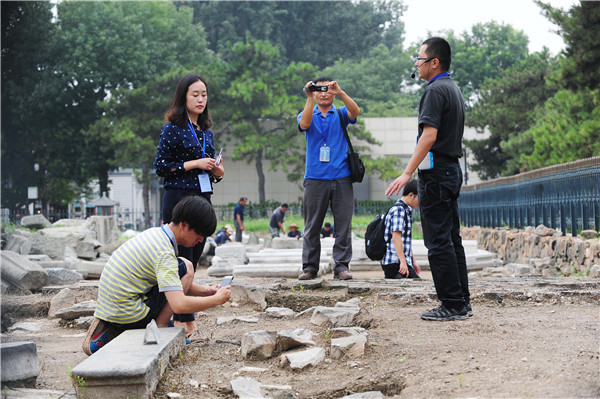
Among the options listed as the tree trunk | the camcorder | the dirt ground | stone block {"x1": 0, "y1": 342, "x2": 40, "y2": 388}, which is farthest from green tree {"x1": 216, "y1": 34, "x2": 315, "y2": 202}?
stone block {"x1": 0, "y1": 342, "x2": 40, "y2": 388}

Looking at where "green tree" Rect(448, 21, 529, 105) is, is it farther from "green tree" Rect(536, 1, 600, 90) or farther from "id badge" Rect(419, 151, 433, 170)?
"id badge" Rect(419, 151, 433, 170)

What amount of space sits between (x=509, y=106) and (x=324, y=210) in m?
23.9

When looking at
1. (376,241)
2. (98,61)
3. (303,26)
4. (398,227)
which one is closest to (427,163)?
(398,227)

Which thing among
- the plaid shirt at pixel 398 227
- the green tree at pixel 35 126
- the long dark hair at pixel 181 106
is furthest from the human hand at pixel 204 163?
the green tree at pixel 35 126

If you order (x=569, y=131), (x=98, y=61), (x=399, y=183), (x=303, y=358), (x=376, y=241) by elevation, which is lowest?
(x=303, y=358)

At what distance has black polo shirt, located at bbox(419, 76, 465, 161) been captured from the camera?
16.8 feet

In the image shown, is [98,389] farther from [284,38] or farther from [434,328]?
[284,38]

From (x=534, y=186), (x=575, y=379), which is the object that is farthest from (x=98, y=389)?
(x=534, y=186)

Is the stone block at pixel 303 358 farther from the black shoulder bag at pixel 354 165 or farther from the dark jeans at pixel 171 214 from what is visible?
the black shoulder bag at pixel 354 165

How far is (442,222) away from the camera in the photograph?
514cm

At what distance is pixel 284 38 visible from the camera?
57.1m

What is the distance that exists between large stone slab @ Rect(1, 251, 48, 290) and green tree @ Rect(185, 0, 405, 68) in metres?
45.9

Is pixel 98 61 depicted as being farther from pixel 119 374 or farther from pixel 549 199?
pixel 119 374

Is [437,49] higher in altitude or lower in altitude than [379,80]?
lower
